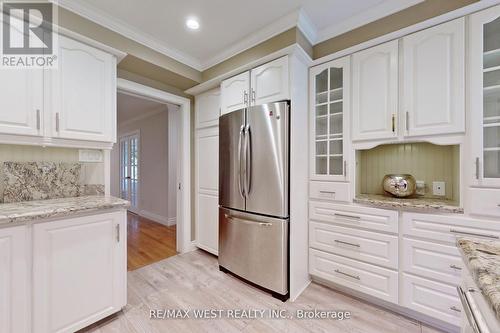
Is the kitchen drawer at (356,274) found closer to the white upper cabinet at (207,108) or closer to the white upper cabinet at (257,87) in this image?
the white upper cabinet at (257,87)

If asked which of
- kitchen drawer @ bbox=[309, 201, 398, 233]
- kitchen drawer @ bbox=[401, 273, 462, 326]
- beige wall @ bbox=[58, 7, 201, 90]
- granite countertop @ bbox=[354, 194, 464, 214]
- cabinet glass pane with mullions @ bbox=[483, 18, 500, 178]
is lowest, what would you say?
kitchen drawer @ bbox=[401, 273, 462, 326]

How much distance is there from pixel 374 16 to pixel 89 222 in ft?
9.28

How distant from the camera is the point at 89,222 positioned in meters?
1.53

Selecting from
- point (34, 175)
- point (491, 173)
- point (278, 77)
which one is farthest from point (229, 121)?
point (491, 173)

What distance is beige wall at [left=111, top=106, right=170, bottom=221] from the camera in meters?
4.59

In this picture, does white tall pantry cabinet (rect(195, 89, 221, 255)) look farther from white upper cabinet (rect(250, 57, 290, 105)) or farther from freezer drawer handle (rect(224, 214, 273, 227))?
white upper cabinet (rect(250, 57, 290, 105))

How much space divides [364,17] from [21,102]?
9.18ft

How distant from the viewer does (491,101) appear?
1.48m

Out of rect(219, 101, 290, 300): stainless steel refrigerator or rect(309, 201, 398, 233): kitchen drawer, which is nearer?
rect(309, 201, 398, 233): kitchen drawer

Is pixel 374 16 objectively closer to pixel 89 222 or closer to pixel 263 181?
pixel 263 181

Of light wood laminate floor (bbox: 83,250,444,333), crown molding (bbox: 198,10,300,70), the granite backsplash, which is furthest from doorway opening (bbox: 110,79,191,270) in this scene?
the granite backsplash

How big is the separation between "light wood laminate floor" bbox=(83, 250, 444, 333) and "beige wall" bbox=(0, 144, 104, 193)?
1.16m

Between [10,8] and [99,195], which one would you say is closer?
[10,8]

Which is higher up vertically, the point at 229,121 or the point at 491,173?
the point at 229,121
